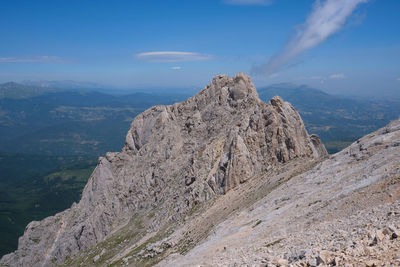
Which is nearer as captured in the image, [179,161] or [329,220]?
[329,220]

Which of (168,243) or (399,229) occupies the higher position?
(399,229)

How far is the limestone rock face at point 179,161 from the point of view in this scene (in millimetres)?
66875

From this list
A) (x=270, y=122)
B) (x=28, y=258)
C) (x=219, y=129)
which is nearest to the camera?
(x=270, y=122)

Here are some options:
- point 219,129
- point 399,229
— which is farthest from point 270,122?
point 399,229

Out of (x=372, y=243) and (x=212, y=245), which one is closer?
(x=372, y=243)

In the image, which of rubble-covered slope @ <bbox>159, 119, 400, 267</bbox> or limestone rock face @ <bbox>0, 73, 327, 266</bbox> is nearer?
rubble-covered slope @ <bbox>159, 119, 400, 267</bbox>

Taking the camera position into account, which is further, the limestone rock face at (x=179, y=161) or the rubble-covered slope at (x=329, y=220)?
the limestone rock face at (x=179, y=161)

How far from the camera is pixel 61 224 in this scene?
106 m

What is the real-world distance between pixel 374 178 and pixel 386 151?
7.43 meters

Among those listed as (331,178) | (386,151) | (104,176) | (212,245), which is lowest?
(104,176)

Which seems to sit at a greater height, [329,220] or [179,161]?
[329,220]

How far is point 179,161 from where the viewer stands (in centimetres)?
9388

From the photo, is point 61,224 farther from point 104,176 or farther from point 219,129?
point 219,129

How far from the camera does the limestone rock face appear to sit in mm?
66875
